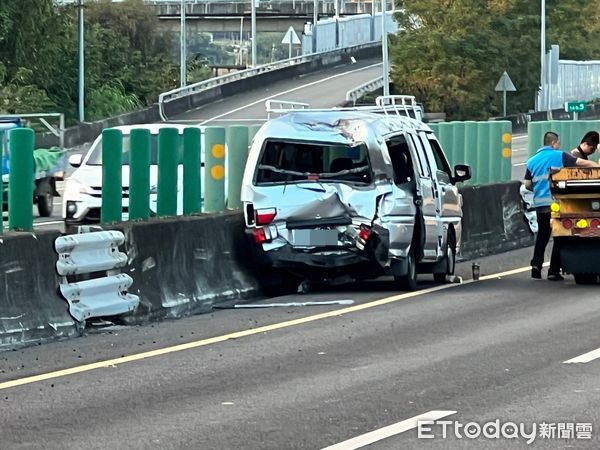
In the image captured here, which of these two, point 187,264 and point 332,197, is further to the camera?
point 332,197

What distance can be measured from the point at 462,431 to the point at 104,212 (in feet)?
23.4

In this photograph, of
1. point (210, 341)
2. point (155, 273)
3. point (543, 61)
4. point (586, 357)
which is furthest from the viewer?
point (543, 61)

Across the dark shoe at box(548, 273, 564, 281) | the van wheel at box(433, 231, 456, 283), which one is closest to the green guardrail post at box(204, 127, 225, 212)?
the van wheel at box(433, 231, 456, 283)

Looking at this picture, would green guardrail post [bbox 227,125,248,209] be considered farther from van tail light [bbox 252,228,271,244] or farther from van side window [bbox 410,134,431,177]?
van side window [bbox 410,134,431,177]

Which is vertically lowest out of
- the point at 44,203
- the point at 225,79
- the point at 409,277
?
the point at 44,203

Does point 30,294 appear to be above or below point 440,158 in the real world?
below

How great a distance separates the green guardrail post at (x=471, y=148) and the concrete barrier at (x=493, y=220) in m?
0.50

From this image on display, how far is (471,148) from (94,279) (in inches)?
472

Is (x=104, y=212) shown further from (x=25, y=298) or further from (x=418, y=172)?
(x=418, y=172)

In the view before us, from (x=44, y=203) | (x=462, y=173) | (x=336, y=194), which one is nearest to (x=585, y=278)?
(x=462, y=173)

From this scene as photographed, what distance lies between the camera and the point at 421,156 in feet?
61.2

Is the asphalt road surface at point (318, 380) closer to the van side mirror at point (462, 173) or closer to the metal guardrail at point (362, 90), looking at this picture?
the van side mirror at point (462, 173)

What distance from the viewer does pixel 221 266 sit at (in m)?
16.9

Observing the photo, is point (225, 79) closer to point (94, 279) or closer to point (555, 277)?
point (555, 277)
